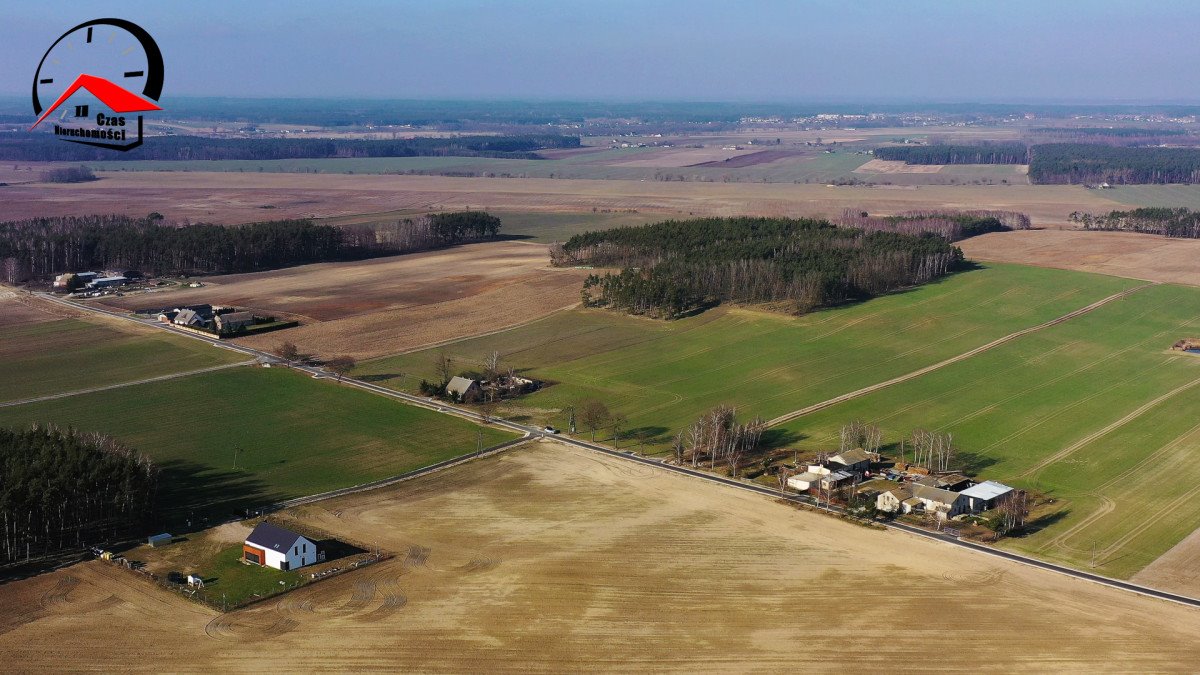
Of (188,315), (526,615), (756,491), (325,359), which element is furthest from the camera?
(188,315)

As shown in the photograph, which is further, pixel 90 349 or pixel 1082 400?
pixel 90 349

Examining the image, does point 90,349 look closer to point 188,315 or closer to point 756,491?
point 188,315

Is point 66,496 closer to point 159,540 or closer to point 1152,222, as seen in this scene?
point 159,540

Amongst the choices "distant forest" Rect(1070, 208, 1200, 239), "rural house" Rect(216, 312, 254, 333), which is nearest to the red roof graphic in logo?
"rural house" Rect(216, 312, 254, 333)

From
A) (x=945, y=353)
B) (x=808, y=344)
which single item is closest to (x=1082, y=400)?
(x=945, y=353)

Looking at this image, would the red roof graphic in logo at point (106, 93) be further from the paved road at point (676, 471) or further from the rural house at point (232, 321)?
the rural house at point (232, 321)

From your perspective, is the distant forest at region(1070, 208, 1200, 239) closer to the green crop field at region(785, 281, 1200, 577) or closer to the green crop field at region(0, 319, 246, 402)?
the green crop field at region(785, 281, 1200, 577)

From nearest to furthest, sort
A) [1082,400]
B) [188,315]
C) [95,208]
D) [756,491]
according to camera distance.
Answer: [756,491], [1082,400], [188,315], [95,208]
